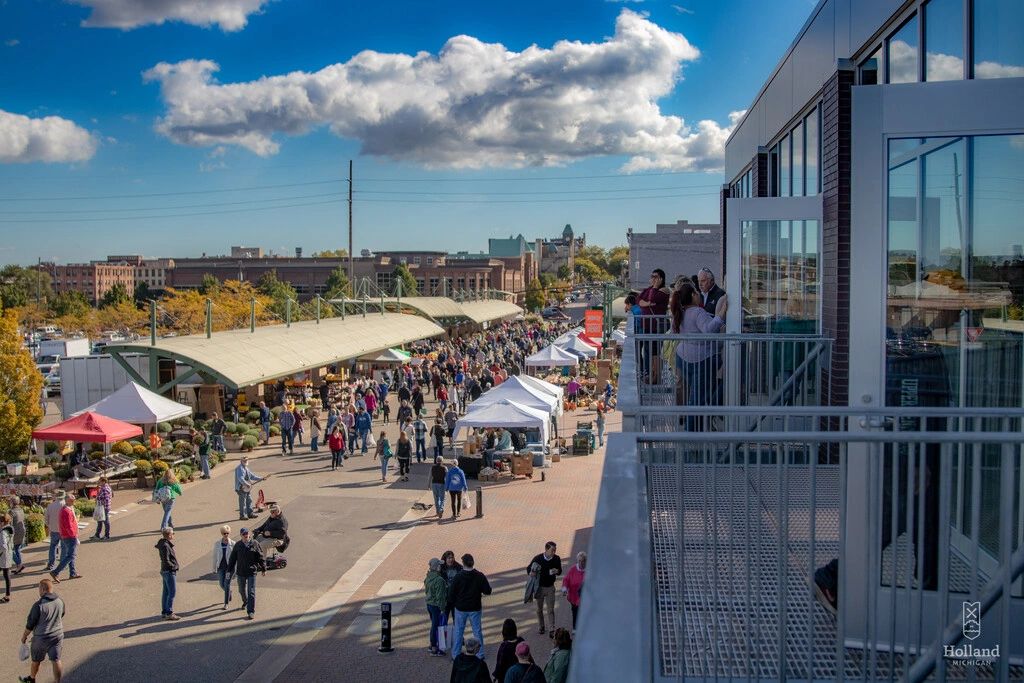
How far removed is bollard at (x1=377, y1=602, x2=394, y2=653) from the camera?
1180 cm

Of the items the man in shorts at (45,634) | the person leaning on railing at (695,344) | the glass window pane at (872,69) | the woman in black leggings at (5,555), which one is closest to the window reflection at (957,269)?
the person leaning on railing at (695,344)

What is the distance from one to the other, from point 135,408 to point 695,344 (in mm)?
18459

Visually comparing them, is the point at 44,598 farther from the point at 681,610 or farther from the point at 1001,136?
the point at 1001,136

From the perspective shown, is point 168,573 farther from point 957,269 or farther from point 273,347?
point 273,347

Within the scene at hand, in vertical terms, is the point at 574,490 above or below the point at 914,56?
below

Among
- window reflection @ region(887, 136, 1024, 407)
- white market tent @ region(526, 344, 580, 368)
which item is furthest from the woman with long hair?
white market tent @ region(526, 344, 580, 368)

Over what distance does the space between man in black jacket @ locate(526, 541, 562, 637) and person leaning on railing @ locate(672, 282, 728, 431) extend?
4738 millimetres

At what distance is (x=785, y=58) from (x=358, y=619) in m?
10.2

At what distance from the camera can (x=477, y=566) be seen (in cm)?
1556

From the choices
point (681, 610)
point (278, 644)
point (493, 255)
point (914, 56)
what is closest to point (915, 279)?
point (681, 610)

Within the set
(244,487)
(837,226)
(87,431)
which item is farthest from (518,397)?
(837,226)

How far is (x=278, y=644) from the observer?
1227 cm

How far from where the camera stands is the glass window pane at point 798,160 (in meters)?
11.8

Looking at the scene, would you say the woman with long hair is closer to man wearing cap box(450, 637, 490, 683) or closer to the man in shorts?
the man in shorts
